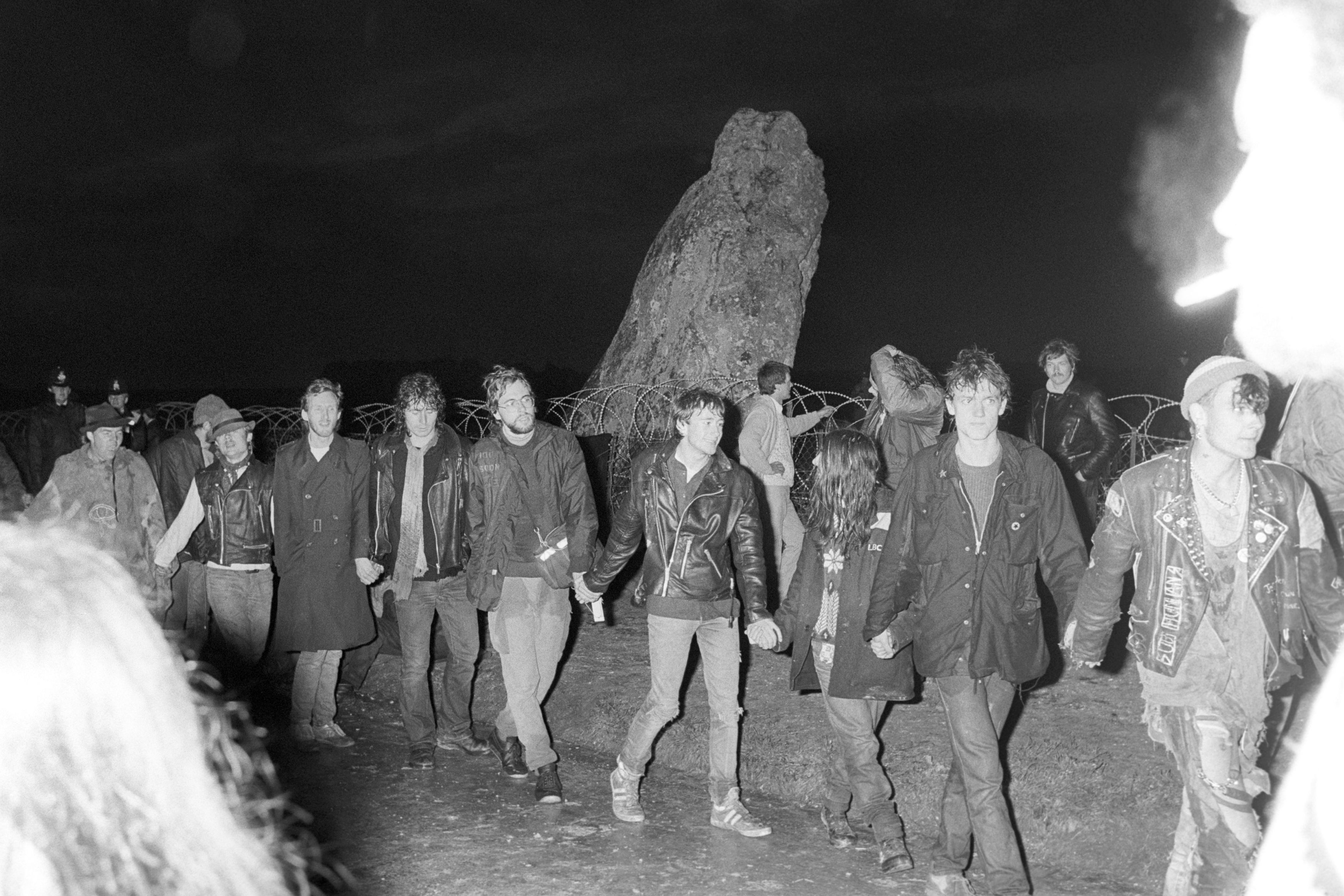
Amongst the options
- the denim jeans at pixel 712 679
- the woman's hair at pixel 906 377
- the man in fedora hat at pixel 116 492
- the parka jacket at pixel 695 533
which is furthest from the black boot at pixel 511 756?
the woman's hair at pixel 906 377

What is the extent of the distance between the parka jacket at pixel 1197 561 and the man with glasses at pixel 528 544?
9.81ft

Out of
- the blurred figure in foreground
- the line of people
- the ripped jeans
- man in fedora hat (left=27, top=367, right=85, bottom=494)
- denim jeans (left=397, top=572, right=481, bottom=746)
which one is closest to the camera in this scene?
the ripped jeans

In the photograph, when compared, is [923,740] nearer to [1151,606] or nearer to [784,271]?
[1151,606]

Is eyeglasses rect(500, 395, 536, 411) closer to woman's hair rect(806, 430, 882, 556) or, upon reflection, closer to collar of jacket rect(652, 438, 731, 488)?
collar of jacket rect(652, 438, 731, 488)

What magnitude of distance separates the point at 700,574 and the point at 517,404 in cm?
148

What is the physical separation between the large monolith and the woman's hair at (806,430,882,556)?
26.5 feet

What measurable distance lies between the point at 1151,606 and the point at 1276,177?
294 centimetres

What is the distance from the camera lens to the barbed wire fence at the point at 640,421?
11.2 metres

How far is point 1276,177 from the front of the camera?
20.0 feet

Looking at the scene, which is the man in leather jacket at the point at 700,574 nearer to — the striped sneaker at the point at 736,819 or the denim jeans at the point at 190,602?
the striped sneaker at the point at 736,819

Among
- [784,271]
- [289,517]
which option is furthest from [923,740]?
[784,271]

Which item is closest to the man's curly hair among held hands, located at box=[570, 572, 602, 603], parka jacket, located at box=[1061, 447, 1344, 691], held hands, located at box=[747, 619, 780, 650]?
held hands, located at box=[570, 572, 602, 603]

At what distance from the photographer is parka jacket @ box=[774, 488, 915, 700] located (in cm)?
546

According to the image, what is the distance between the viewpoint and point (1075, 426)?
8680mm
